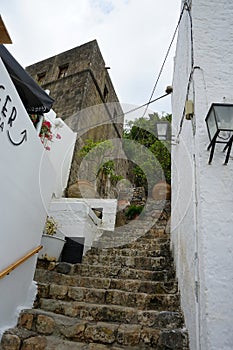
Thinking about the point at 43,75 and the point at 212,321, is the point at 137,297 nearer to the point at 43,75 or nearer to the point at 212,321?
the point at 212,321

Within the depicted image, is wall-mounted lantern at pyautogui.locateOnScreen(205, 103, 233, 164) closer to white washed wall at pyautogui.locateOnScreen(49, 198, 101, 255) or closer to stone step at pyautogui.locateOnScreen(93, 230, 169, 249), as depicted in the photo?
stone step at pyautogui.locateOnScreen(93, 230, 169, 249)

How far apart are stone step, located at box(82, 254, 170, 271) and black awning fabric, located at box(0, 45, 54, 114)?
7.71ft

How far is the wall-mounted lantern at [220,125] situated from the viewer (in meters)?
1.75

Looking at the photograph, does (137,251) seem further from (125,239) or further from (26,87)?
(26,87)

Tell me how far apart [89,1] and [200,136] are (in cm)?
449

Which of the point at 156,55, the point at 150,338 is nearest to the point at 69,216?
the point at 150,338

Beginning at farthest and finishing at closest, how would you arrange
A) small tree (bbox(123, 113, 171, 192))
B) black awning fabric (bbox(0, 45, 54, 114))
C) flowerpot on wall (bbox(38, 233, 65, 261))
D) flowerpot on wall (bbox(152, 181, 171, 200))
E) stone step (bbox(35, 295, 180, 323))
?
small tree (bbox(123, 113, 171, 192)) → flowerpot on wall (bbox(152, 181, 171, 200)) → flowerpot on wall (bbox(38, 233, 65, 261)) → black awning fabric (bbox(0, 45, 54, 114)) → stone step (bbox(35, 295, 180, 323))

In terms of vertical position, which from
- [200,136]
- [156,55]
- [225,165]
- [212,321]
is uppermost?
[156,55]

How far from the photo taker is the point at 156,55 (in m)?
5.42

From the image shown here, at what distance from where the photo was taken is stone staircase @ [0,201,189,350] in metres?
2.15

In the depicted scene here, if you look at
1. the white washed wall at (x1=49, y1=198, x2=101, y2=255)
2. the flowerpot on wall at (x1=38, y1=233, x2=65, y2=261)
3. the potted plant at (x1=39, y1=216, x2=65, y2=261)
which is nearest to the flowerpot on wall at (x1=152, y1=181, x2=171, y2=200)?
the white washed wall at (x1=49, y1=198, x2=101, y2=255)

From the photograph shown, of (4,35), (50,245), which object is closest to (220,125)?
(4,35)

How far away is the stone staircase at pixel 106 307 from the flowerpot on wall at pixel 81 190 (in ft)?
7.31

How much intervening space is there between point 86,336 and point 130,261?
1406 mm
